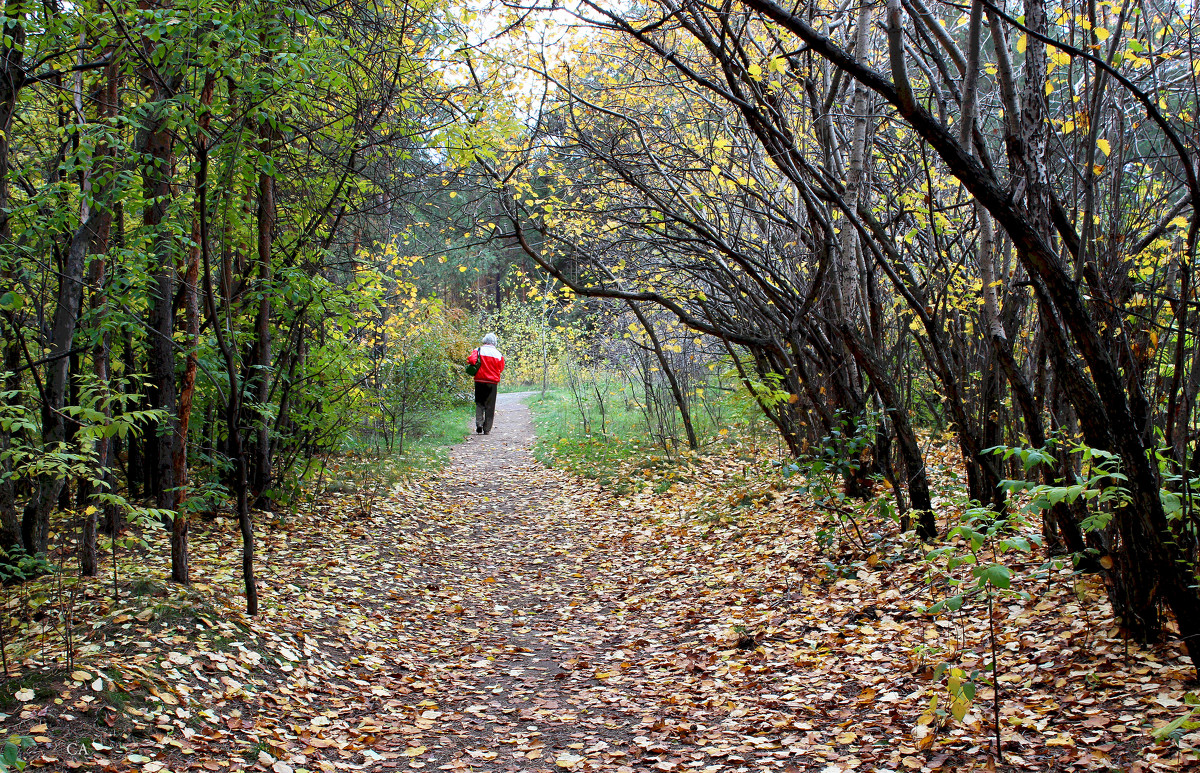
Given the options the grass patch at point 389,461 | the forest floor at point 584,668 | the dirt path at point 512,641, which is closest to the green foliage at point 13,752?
the forest floor at point 584,668

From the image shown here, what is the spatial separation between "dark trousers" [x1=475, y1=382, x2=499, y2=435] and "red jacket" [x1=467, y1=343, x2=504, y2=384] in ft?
1.04

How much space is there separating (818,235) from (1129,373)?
3.36 m

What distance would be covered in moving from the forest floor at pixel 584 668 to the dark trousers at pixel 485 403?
26.6 ft

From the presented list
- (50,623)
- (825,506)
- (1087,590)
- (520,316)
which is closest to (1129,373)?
(1087,590)

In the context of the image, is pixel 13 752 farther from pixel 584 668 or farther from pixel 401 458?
pixel 401 458

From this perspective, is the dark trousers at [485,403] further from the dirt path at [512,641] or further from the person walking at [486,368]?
the dirt path at [512,641]

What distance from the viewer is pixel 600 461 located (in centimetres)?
1123

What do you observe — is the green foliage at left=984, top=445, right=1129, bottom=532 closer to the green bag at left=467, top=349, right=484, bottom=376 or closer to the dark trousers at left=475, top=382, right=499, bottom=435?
the green bag at left=467, top=349, right=484, bottom=376

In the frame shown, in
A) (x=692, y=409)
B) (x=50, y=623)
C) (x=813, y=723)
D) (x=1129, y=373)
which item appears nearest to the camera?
(x=1129, y=373)

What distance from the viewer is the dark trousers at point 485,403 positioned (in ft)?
48.9

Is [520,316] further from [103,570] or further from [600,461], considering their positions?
[103,570]

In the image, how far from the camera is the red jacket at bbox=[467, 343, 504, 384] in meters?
14.0

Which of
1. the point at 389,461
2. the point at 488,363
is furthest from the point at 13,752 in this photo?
the point at 488,363

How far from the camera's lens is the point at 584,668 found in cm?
452
